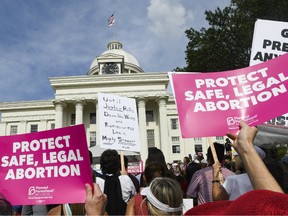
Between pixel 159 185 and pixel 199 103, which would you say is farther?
pixel 199 103

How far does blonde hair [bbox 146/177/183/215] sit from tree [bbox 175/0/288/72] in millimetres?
14548

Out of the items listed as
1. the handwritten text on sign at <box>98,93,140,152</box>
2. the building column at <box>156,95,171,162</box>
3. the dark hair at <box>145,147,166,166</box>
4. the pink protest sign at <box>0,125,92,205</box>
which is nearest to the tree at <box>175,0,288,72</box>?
the handwritten text on sign at <box>98,93,140,152</box>

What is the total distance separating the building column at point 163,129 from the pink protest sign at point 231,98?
3976 cm

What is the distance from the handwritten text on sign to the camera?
19.6 feet

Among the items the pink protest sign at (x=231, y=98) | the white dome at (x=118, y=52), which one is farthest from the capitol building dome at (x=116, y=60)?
the pink protest sign at (x=231, y=98)

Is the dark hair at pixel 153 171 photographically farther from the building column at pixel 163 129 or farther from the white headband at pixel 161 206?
the building column at pixel 163 129

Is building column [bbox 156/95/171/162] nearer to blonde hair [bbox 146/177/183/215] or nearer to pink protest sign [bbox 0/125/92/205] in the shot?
pink protest sign [bbox 0/125/92/205]

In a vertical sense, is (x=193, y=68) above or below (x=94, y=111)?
below

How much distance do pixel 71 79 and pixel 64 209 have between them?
44848 millimetres

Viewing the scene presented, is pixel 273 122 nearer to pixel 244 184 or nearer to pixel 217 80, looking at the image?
pixel 217 80

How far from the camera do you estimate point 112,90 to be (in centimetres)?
4631

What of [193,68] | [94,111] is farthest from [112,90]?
[193,68]

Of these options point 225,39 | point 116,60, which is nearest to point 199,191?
point 225,39

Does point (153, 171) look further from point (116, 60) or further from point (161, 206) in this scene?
point (116, 60)
